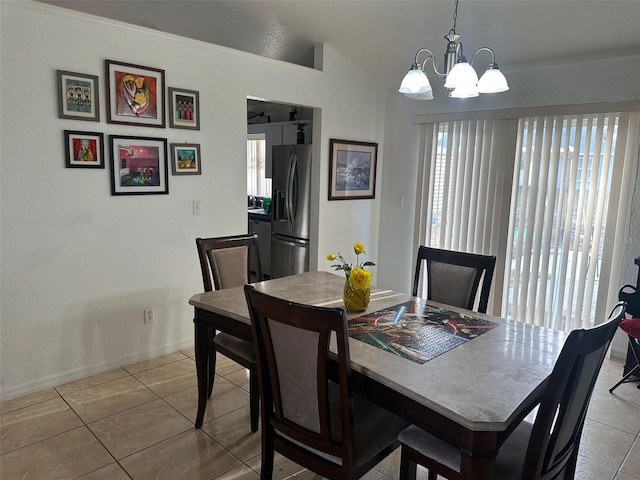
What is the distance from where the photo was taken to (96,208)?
2.91m

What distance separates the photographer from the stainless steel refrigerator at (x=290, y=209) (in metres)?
4.55

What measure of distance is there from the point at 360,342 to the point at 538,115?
2.87 metres

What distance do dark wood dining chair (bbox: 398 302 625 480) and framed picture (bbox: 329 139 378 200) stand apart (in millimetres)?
3094

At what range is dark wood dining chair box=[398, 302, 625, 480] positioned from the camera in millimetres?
1264

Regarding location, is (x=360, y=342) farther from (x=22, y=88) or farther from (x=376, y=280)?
(x=376, y=280)

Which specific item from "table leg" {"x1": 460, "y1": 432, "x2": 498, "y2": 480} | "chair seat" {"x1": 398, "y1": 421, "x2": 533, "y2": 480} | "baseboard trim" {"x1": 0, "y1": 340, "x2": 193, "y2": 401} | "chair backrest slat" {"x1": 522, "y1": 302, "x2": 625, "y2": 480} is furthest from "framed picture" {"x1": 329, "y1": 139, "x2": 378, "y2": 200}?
"table leg" {"x1": 460, "y1": 432, "x2": 498, "y2": 480}

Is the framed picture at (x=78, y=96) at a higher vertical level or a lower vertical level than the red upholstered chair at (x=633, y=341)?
higher

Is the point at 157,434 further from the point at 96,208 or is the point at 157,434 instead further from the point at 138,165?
the point at 138,165

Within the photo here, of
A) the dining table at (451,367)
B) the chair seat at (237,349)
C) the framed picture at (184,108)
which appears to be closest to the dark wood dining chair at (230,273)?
the chair seat at (237,349)

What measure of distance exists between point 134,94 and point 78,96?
14.1 inches

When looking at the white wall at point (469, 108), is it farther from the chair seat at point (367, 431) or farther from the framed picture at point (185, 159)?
the chair seat at point (367, 431)

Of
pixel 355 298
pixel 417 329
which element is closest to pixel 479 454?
pixel 417 329

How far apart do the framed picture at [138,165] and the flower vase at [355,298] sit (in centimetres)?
179

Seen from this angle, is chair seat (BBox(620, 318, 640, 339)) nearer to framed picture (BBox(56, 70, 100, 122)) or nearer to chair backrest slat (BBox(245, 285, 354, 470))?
chair backrest slat (BBox(245, 285, 354, 470))
